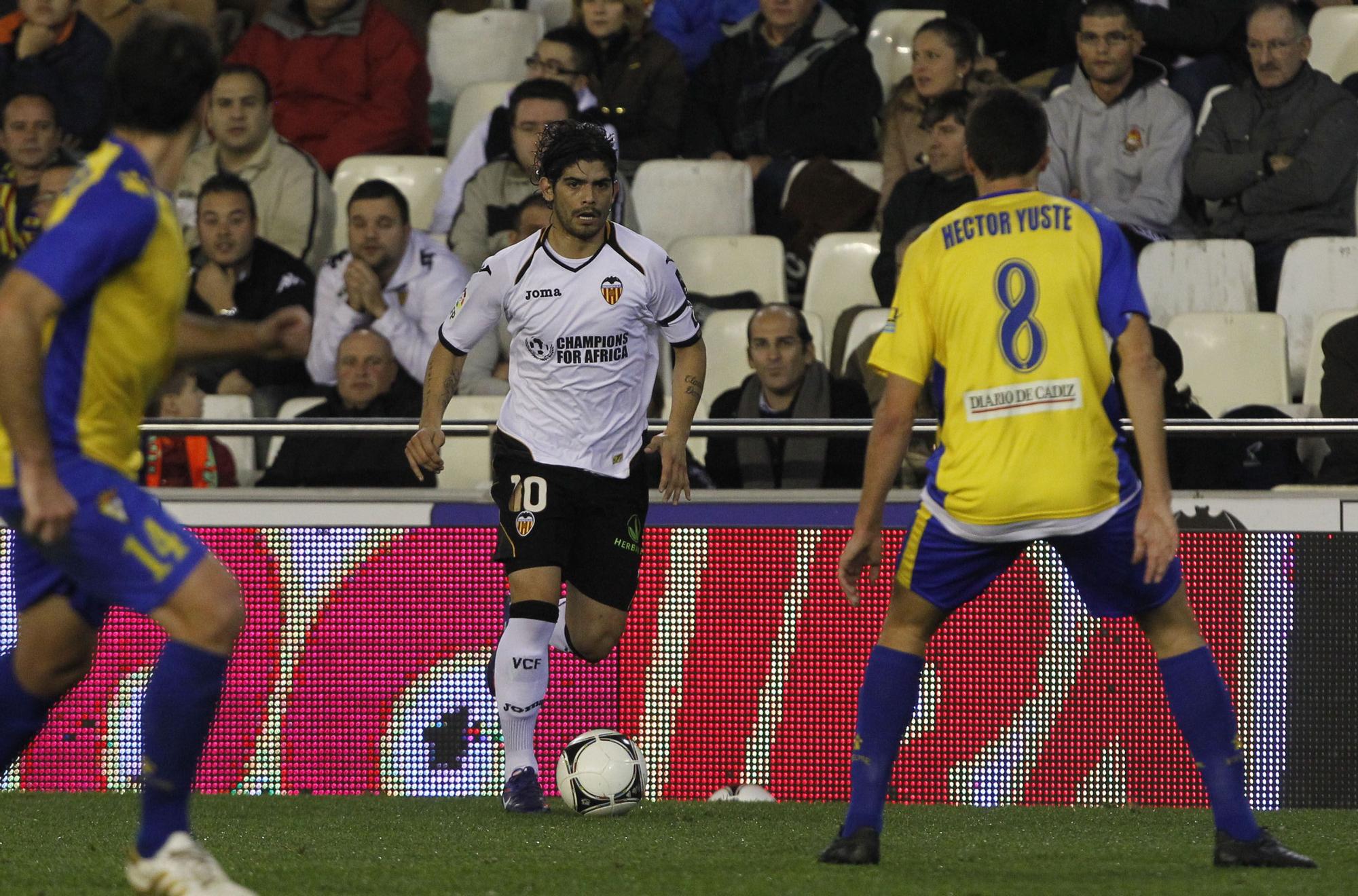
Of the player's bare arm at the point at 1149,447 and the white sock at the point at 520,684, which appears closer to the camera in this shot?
the player's bare arm at the point at 1149,447

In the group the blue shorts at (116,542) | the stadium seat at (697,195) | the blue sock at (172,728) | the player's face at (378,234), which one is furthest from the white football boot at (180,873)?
the stadium seat at (697,195)

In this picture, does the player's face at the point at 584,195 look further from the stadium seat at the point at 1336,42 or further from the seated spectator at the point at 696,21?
the stadium seat at the point at 1336,42

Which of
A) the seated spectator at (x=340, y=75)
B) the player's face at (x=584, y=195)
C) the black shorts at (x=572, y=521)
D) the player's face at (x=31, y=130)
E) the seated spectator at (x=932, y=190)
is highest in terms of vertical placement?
the seated spectator at (x=340, y=75)

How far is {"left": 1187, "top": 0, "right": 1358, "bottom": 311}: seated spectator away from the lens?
10.1 metres

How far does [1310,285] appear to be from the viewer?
32.6 ft

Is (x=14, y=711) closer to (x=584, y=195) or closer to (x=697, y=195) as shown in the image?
(x=584, y=195)

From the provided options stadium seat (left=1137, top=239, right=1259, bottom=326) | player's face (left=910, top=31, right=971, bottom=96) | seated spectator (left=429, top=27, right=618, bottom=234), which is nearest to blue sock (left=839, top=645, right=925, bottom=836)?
stadium seat (left=1137, top=239, right=1259, bottom=326)

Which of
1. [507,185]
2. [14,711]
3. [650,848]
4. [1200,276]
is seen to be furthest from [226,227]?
[14,711]

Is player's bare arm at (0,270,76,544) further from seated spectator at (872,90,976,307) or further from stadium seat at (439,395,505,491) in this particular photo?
seated spectator at (872,90,976,307)

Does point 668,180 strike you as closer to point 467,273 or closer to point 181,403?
point 467,273

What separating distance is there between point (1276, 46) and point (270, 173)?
18.5 feet

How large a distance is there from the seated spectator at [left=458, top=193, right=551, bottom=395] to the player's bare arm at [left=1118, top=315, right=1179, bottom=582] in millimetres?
5151

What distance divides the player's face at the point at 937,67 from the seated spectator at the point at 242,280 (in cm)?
356

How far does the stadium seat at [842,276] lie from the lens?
10.7 meters
